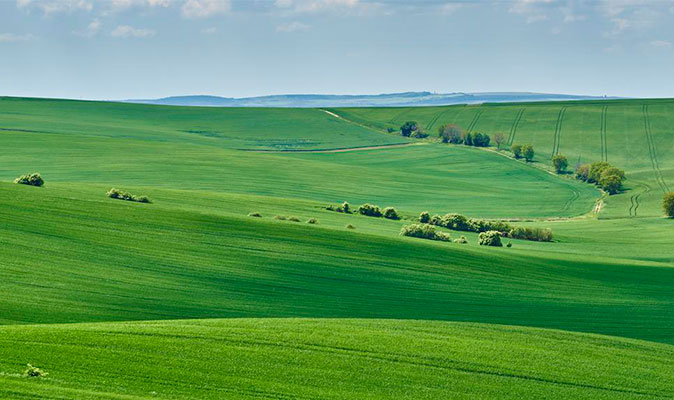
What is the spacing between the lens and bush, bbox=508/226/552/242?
5841cm

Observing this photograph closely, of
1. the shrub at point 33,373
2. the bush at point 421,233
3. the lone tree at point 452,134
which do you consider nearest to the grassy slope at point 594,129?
the lone tree at point 452,134

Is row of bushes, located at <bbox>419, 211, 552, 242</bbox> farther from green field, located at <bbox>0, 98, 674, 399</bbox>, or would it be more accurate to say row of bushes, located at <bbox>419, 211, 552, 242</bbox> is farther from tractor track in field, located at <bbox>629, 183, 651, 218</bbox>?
tractor track in field, located at <bbox>629, 183, 651, 218</bbox>

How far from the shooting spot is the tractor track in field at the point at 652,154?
98669 millimetres

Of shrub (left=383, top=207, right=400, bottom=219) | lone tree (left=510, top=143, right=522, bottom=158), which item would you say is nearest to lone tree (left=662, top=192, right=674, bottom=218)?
shrub (left=383, top=207, right=400, bottom=219)

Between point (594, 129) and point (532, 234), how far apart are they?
8805cm

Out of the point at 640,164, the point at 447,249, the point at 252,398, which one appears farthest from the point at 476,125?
the point at 252,398

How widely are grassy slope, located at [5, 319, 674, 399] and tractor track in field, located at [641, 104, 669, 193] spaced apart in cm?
A: 7127

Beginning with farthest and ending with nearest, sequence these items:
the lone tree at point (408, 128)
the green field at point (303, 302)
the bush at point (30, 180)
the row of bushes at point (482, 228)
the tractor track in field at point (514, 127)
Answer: the lone tree at point (408, 128), the tractor track in field at point (514, 127), the row of bushes at point (482, 228), the bush at point (30, 180), the green field at point (303, 302)

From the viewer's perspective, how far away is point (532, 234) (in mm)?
58875

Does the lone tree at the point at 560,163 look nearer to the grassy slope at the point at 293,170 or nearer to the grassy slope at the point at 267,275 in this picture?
the grassy slope at the point at 293,170

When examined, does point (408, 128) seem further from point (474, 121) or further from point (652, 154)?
point (652, 154)

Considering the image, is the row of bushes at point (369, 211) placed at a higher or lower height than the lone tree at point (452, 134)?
lower

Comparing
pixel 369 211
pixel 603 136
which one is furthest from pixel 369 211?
A: pixel 603 136

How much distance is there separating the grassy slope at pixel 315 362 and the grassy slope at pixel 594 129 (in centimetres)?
5569
